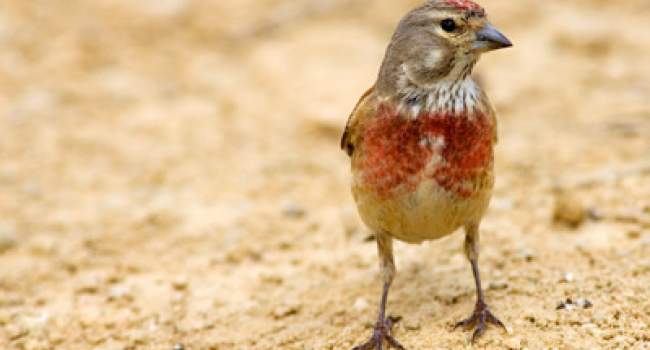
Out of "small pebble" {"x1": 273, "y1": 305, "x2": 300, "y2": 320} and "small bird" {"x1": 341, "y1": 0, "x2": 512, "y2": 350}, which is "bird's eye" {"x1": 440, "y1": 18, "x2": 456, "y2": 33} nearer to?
"small bird" {"x1": 341, "y1": 0, "x2": 512, "y2": 350}

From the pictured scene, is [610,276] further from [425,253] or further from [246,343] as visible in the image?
[246,343]

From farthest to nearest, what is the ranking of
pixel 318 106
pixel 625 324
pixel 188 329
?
pixel 318 106 → pixel 188 329 → pixel 625 324

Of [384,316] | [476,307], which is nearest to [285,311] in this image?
[384,316]

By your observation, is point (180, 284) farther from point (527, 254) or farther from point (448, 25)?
point (448, 25)

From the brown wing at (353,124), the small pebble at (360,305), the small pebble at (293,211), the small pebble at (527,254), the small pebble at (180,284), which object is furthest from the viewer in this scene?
the small pebble at (293,211)

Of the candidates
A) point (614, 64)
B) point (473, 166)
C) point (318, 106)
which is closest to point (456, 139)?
point (473, 166)

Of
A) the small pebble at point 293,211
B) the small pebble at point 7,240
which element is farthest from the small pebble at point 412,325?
the small pebble at point 7,240

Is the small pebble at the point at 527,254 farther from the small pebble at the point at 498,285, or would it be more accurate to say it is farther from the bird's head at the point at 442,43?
the bird's head at the point at 442,43
